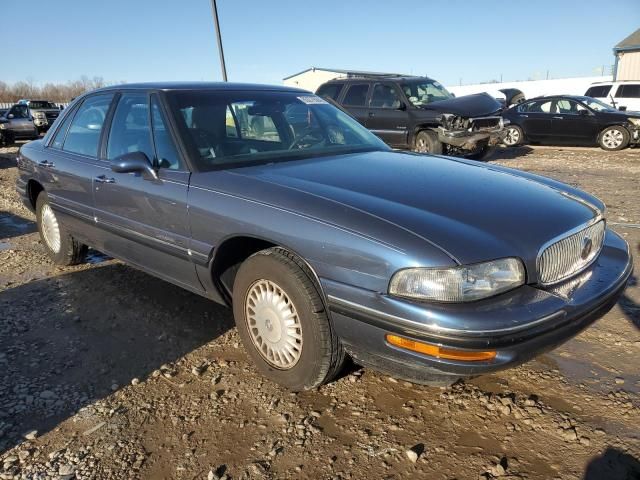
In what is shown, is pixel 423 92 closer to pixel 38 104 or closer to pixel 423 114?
pixel 423 114

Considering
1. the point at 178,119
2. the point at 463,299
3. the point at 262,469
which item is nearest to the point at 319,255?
the point at 463,299

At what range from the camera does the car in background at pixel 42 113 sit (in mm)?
21312

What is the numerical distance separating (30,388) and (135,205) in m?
1.21

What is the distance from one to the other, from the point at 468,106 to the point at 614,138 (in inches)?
191

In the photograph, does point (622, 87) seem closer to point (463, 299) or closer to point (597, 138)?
point (597, 138)

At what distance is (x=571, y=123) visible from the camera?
12719mm

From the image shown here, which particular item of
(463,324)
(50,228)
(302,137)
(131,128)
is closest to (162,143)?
(131,128)

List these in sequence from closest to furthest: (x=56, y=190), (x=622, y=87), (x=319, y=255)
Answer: (x=319, y=255) → (x=56, y=190) → (x=622, y=87)

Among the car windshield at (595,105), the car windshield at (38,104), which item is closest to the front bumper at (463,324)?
the car windshield at (595,105)

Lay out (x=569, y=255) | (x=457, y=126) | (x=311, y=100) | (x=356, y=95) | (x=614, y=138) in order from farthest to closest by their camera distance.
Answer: (x=614, y=138) → (x=356, y=95) → (x=457, y=126) → (x=311, y=100) → (x=569, y=255)

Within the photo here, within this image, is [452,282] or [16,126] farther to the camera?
[16,126]

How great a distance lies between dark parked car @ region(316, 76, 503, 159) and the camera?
9812mm

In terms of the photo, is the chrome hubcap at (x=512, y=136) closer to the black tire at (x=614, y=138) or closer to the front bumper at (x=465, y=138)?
the black tire at (x=614, y=138)

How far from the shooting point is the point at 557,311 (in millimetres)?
2094
